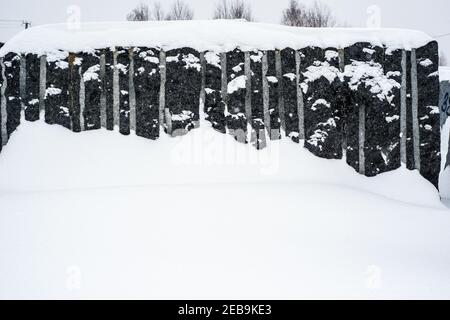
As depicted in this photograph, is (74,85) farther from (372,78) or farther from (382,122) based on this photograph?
(382,122)

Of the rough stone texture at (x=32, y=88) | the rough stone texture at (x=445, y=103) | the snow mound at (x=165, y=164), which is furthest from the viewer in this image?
the rough stone texture at (x=445, y=103)

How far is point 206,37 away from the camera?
3.98m

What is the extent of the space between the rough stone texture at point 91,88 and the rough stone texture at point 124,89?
0.26m

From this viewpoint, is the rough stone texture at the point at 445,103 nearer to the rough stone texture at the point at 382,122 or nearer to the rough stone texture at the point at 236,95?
the rough stone texture at the point at 382,122

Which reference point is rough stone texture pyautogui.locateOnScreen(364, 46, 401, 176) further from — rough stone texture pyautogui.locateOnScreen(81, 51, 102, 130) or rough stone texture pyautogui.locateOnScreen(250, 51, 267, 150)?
rough stone texture pyautogui.locateOnScreen(81, 51, 102, 130)

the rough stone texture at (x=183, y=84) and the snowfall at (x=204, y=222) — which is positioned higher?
the rough stone texture at (x=183, y=84)

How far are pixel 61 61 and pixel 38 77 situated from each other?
0.35 m

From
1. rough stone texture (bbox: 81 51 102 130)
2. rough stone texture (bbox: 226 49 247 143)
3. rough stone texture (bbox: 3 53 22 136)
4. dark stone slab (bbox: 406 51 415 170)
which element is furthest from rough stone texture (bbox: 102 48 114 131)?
dark stone slab (bbox: 406 51 415 170)

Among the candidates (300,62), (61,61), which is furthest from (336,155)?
(61,61)

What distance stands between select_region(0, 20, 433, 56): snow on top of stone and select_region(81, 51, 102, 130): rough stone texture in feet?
0.48

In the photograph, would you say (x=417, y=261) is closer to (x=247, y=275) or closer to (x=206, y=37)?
(x=247, y=275)

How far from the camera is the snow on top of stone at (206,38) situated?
395cm

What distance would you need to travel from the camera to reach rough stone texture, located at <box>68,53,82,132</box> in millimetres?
3930

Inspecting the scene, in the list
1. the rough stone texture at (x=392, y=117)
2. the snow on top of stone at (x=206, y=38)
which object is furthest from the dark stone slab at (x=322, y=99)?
the rough stone texture at (x=392, y=117)
